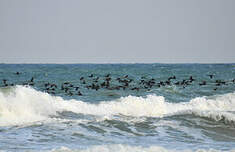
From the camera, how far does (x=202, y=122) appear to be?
18156 millimetres

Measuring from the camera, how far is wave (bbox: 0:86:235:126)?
17812 millimetres

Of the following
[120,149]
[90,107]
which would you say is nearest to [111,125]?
[120,149]

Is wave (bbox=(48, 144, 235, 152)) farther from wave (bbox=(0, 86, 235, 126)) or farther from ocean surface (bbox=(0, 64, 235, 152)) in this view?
wave (bbox=(0, 86, 235, 126))

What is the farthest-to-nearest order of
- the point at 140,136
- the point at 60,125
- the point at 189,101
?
1. the point at 189,101
2. the point at 60,125
3. the point at 140,136


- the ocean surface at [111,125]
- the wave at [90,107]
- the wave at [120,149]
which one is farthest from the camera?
the wave at [90,107]

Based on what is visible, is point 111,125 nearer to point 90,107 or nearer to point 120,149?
point 120,149

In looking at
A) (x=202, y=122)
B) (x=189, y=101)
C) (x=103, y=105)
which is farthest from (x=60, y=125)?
(x=189, y=101)

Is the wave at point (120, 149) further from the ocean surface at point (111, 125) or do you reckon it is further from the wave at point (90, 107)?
the wave at point (90, 107)

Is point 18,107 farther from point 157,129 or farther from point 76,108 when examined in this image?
point 157,129

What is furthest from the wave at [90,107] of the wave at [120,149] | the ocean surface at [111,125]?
the wave at [120,149]

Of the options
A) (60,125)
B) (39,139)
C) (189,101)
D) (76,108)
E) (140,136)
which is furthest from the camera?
(189,101)

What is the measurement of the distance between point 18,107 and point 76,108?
3.64 meters

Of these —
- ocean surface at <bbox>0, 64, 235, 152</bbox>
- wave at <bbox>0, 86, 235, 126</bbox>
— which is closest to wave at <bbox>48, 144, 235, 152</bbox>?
ocean surface at <bbox>0, 64, 235, 152</bbox>

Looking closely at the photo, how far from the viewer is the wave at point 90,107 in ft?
58.4
